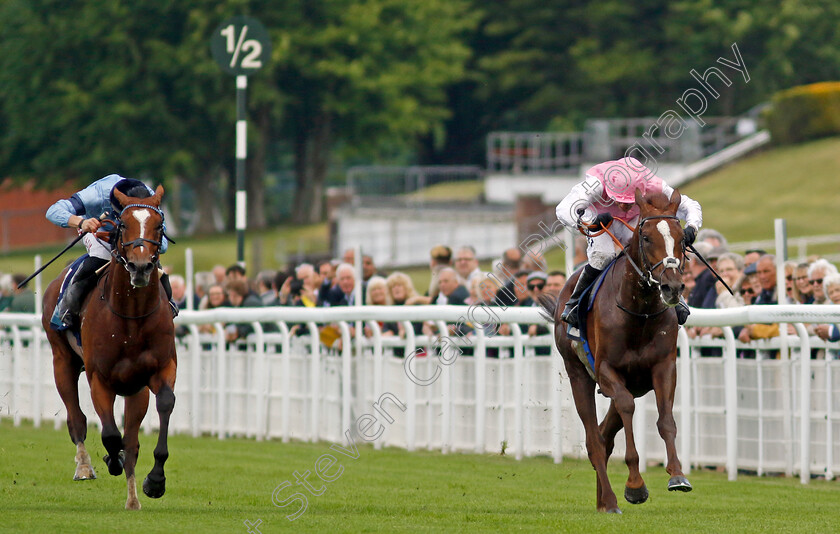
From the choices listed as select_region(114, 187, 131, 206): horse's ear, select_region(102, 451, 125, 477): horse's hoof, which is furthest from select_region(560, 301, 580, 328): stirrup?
select_region(102, 451, 125, 477): horse's hoof

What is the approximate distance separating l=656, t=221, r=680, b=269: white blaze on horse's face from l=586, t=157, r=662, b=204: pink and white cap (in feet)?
2.18

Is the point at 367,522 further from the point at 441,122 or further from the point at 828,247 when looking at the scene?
the point at 441,122

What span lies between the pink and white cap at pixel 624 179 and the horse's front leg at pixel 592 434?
1.04 metres

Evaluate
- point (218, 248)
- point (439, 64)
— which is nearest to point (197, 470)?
point (218, 248)

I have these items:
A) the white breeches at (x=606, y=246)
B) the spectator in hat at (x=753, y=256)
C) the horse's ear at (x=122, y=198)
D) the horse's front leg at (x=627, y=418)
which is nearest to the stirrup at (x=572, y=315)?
the white breeches at (x=606, y=246)

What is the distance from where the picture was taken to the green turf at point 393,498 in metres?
7.50

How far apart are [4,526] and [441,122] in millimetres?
37935

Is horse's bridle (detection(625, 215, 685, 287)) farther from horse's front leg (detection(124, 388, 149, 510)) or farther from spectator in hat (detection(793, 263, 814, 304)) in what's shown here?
spectator in hat (detection(793, 263, 814, 304))

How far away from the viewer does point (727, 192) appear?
30.9m

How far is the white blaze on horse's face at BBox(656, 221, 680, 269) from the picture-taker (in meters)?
7.43

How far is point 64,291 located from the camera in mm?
9344

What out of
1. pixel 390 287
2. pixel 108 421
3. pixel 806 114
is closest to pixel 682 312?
pixel 108 421

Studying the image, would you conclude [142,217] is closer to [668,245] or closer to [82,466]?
[82,466]

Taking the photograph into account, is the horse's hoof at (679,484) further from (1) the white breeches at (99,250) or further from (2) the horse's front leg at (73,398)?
(2) the horse's front leg at (73,398)
